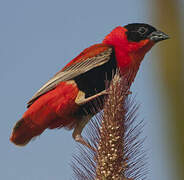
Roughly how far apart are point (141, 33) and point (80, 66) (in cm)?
124

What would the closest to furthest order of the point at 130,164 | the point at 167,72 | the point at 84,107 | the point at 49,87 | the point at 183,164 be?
1. the point at 183,164
2. the point at 167,72
3. the point at 130,164
4. the point at 84,107
5. the point at 49,87

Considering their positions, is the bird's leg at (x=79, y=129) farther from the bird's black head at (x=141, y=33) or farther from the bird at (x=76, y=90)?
the bird's black head at (x=141, y=33)

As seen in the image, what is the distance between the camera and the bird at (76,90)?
15.5ft

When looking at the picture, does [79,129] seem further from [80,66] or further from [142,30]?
[142,30]

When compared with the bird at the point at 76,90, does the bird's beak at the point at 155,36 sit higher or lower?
higher

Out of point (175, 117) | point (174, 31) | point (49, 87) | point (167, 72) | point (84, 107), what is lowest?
point (84, 107)

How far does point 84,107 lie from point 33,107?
0.81m

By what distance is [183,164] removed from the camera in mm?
1443

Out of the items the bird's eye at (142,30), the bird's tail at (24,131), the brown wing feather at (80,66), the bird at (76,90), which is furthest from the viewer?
the bird's eye at (142,30)

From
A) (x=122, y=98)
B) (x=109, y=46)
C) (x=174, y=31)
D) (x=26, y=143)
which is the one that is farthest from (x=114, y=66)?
(x=174, y=31)

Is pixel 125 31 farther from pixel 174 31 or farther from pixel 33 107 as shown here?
pixel 174 31

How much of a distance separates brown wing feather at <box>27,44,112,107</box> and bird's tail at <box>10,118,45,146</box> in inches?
17.6

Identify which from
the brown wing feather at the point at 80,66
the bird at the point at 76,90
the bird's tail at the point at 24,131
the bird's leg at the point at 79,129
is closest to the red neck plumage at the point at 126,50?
the bird at the point at 76,90

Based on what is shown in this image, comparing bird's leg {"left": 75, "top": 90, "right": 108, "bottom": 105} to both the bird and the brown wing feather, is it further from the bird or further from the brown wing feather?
the brown wing feather
